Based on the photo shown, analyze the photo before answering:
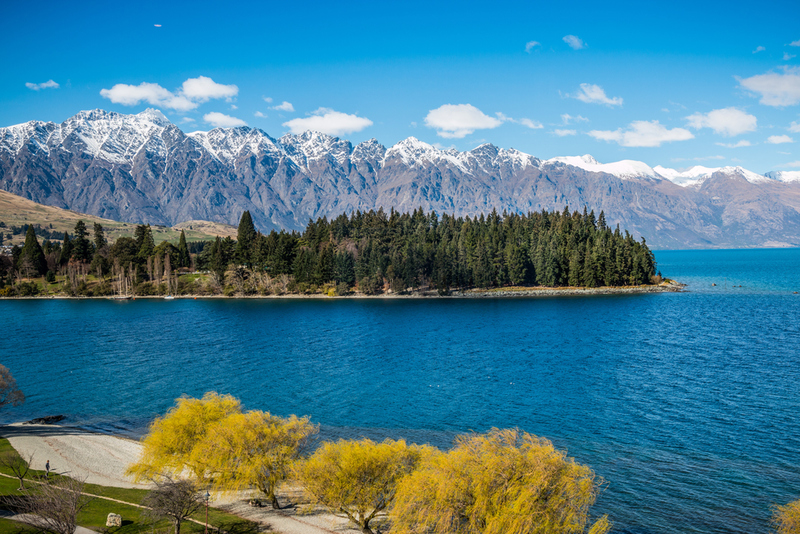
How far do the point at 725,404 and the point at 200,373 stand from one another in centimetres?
7330

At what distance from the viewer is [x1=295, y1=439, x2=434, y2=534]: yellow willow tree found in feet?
106

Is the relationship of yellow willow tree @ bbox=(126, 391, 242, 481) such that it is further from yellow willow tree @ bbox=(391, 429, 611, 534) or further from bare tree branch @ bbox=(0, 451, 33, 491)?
yellow willow tree @ bbox=(391, 429, 611, 534)

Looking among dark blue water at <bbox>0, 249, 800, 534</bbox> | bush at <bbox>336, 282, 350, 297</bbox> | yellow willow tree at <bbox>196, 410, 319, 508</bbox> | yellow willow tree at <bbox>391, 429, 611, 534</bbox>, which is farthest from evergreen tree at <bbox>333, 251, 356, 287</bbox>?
yellow willow tree at <bbox>391, 429, 611, 534</bbox>

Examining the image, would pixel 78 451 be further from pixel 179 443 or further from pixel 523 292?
pixel 523 292

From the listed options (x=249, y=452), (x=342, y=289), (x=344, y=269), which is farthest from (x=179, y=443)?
(x=344, y=269)

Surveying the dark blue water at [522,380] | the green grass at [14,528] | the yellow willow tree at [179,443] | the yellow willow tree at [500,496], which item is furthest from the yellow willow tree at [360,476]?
the dark blue water at [522,380]

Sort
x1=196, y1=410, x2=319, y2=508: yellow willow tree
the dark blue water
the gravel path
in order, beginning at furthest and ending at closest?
the dark blue water → the gravel path → x1=196, y1=410, x2=319, y2=508: yellow willow tree

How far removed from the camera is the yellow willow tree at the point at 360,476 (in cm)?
3238

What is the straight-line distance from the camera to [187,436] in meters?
38.8

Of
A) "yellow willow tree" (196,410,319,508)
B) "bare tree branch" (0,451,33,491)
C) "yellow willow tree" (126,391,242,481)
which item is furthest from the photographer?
"bare tree branch" (0,451,33,491)

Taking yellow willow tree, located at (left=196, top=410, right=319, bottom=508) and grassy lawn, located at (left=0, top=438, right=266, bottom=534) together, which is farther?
yellow willow tree, located at (left=196, top=410, right=319, bottom=508)

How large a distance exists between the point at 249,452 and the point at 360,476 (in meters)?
8.89

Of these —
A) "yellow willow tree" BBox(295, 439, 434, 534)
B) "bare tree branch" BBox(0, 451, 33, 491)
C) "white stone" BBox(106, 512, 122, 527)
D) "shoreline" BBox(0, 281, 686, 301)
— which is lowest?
"white stone" BBox(106, 512, 122, 527)

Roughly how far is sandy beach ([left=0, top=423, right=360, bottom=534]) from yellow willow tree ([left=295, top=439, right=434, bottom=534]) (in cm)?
347
